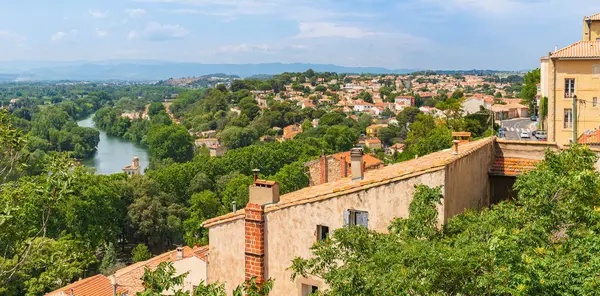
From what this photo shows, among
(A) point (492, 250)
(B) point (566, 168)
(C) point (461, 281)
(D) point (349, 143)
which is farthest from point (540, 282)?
(D) point (349, 143)

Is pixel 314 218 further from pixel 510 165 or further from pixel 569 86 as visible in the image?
pixel 569 86

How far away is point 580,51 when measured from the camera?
19703 millimetres

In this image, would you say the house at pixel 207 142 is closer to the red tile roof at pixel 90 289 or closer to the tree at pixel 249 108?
the tree at pixel 249 108

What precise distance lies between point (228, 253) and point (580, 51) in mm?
15198

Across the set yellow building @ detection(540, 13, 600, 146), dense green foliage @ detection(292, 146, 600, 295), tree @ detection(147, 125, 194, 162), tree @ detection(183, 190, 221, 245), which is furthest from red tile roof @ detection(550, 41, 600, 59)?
tree @ detection(147, 125, 194, 162)

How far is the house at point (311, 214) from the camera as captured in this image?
8492 mm

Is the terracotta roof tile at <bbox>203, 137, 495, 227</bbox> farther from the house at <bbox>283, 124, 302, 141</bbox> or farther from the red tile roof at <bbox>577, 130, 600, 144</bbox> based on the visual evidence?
the house at <bbox>283, 124, 302, 141</bbox>

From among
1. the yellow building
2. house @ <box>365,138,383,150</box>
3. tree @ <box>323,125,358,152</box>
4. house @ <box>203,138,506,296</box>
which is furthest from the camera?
house @ <box>365,138,383,150</box>

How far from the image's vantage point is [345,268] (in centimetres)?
606

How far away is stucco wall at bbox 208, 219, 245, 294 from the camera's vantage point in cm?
→ 956

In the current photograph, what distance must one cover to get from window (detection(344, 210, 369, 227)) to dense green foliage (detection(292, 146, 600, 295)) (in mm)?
1136

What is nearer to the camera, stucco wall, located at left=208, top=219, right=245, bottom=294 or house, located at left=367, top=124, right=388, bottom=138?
stucco wall, located at left=208, top=219, right=245, bottom=294

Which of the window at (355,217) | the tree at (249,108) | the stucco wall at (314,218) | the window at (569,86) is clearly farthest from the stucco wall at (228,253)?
the tree at (249,108)

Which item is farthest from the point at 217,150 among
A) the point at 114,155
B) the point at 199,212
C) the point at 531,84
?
the point at 531,84
